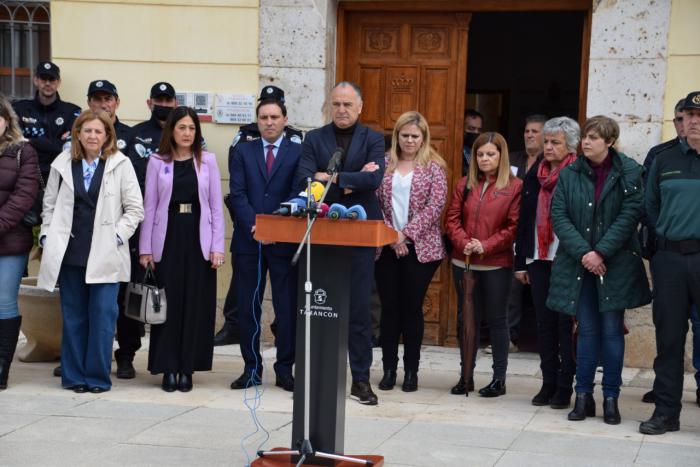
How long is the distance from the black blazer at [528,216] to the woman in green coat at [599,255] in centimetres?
41

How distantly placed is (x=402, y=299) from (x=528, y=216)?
1.02m

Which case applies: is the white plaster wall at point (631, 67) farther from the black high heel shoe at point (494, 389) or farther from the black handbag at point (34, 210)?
the black handbag at point (34, 210)

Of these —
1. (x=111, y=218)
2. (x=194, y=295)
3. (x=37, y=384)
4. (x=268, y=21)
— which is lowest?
(x=37, y=384)

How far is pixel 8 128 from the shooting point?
23.5 ft

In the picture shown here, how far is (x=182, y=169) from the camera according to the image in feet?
23.4

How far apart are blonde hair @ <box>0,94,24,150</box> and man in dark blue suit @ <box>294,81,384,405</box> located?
1916mm

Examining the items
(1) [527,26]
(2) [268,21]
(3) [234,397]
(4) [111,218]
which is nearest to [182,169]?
(4) [111,218]

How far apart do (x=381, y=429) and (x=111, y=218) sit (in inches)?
89.6

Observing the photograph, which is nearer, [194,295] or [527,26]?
[194,295]

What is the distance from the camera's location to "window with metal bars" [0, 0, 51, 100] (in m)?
9.27

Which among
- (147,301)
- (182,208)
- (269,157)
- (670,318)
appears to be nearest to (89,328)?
(147,301)

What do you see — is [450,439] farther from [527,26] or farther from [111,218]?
[527,26]

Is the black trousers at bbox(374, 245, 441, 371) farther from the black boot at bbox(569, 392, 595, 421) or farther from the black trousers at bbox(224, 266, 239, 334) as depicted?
the black trousers at bbox(224, 266, 239, 334)

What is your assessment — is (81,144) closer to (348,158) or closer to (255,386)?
(348,158)
